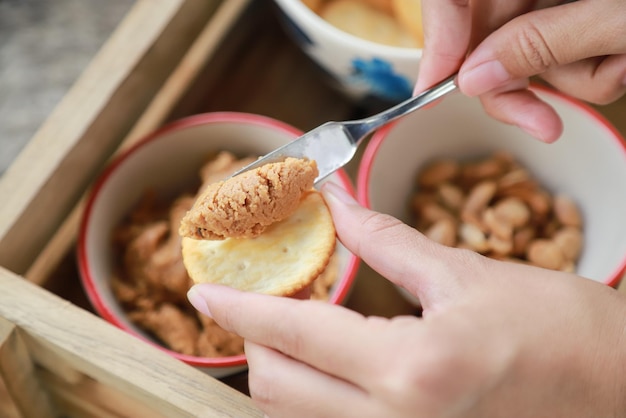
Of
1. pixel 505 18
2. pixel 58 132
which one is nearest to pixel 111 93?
pixel 58 132

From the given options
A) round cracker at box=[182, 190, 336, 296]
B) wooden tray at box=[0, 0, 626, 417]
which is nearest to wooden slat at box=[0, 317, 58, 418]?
wooden tray at box=[0, 0, 626, 417]

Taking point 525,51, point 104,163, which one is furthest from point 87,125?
point 525,51

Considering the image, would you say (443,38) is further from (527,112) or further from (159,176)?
(159,176)

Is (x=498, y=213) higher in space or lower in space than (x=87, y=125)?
lower

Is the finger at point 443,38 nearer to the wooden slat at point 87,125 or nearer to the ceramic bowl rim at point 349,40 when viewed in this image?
the ceramic bowl rim at point 349,40

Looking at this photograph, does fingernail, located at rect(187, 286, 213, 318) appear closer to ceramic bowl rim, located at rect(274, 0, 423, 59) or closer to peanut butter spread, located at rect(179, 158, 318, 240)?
peanut butter spread, located at rect(179, 158, 318, 240)

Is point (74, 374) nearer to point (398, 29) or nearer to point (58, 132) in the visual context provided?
point (58, 132)
